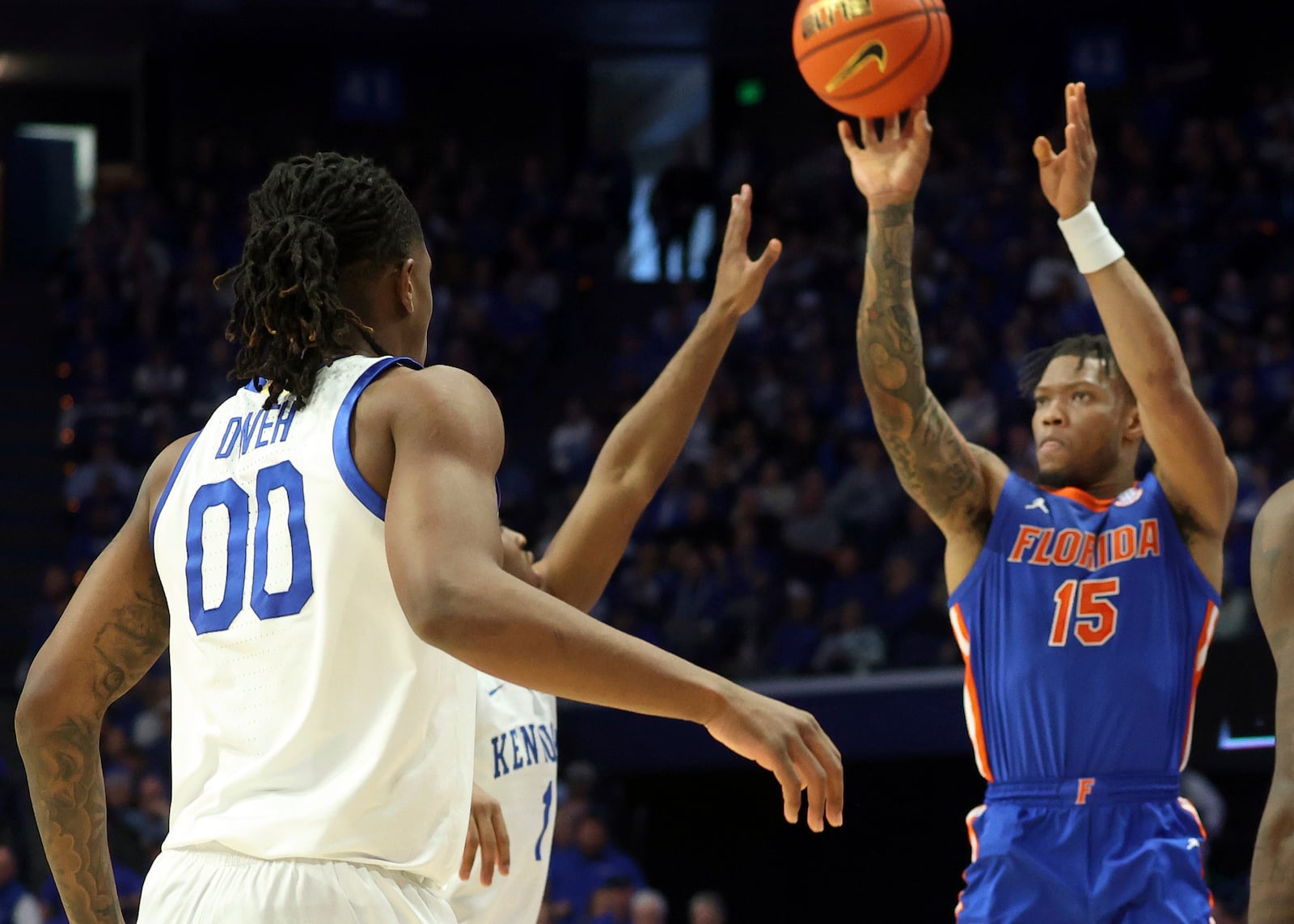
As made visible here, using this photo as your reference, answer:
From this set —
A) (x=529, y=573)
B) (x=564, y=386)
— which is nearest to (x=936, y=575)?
(x=564, y=386)

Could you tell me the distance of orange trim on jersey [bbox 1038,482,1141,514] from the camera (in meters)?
4.00

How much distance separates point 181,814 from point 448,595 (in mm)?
635

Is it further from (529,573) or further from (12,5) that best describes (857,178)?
(12,5)

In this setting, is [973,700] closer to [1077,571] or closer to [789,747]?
[1077,571]

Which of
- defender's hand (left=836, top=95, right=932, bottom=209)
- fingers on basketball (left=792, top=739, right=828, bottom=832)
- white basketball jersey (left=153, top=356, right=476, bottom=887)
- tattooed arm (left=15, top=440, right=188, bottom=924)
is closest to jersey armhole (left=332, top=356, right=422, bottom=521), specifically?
white basketball jersey (left=153, top=356, right=476, bottom=887)

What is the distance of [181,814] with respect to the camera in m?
2.34

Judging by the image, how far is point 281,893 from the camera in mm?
2195

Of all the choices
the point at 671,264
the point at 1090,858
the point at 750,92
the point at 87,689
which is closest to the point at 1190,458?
the point at 1090,858

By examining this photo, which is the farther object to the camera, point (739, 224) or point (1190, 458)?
point (739, 224)

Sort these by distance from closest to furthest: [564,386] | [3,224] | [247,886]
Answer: [247,886], [564,386], [3,224]

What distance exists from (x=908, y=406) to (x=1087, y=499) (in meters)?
0.52

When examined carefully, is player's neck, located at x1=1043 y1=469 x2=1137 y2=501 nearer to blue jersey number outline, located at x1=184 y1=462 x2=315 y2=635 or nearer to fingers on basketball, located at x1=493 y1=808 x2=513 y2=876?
fingers on basketball, located at x1=493 y1=808 x2=513 y2=876

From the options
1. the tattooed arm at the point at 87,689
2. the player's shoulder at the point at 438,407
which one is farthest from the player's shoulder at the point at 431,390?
the tattooed arm at the point at 87,689

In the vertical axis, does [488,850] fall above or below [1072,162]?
below
